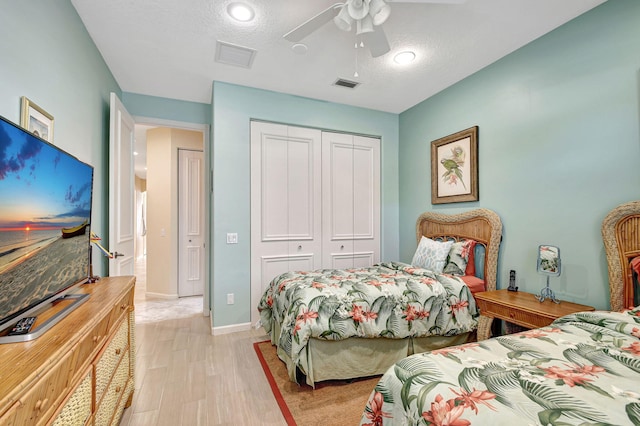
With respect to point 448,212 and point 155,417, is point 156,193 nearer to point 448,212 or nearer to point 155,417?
point 155,417

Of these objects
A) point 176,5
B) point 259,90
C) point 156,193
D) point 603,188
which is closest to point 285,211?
point 259,90

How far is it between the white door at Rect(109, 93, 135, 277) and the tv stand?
116 cm

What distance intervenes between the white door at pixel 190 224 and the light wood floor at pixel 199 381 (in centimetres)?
149

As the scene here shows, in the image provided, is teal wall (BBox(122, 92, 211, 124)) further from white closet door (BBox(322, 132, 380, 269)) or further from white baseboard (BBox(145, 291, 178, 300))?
white baseboard (BBox(145, 291, 178, 300))

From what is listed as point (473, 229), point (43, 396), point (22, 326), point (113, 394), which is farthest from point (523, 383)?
point (473, 229)

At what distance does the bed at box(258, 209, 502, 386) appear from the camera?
2.11 meters

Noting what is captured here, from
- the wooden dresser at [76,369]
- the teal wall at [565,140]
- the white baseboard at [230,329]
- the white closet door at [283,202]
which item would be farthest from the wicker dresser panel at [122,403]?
the teal wall at [565,140]

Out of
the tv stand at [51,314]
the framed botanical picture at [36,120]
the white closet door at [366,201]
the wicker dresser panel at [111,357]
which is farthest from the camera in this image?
the white closet door at [366,201]

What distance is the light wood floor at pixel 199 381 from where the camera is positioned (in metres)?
Result: 1.87

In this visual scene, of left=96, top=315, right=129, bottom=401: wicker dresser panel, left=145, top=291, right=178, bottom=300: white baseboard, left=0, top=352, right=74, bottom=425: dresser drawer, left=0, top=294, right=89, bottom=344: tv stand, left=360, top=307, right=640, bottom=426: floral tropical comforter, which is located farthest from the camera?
left=145, top=291, right=178, bottom=300: white baseboard

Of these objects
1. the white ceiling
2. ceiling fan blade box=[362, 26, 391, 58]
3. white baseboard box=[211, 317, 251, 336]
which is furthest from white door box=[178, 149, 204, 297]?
ceiling fan blade box=[362, 26, 391, 58]

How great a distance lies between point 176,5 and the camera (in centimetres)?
208

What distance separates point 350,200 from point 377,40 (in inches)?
86.4

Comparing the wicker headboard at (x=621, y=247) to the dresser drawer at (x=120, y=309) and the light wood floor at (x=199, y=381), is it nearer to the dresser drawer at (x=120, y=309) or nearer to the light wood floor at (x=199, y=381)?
the light wood floor at (x=199, y=381)
